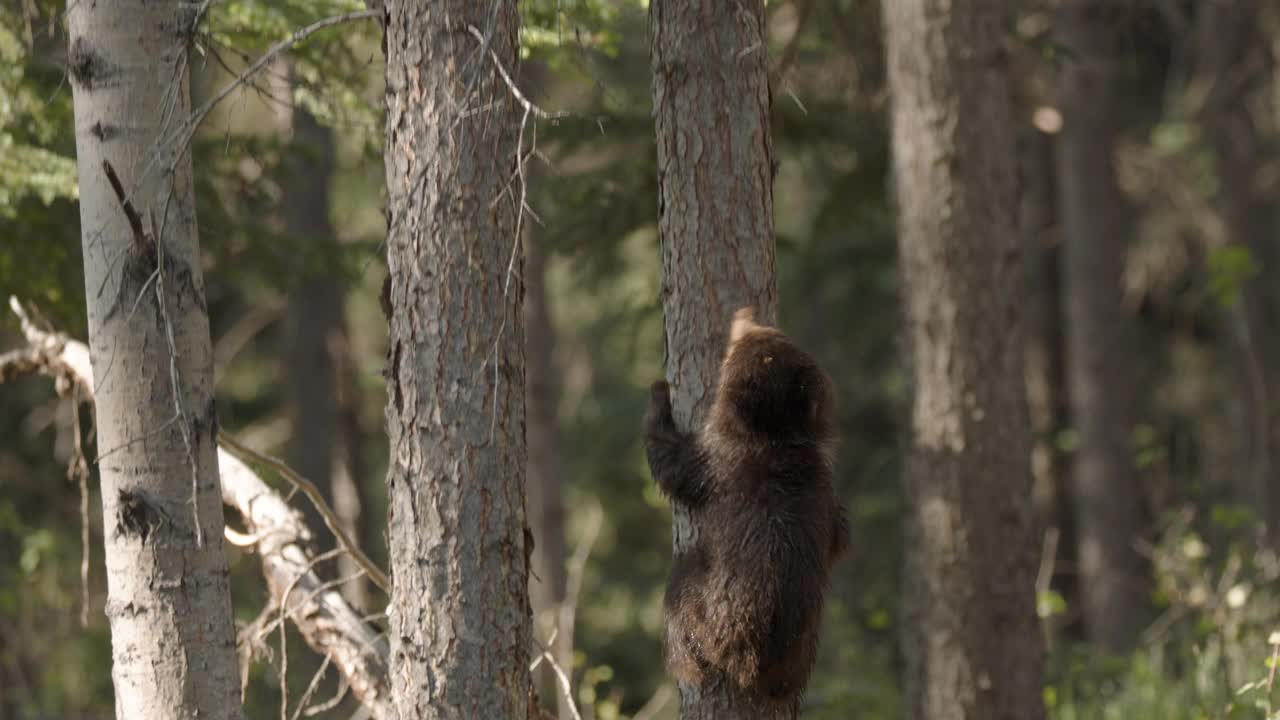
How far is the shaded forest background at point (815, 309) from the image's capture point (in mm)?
7332

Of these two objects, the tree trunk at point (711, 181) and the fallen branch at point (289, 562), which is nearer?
the tree trunk at point (711, 181)

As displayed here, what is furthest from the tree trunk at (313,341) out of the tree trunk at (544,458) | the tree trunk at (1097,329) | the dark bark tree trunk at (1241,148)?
the dark bark tree trunk at (1241,148)

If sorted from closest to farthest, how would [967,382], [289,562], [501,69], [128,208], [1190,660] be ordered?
[501,69] < [128,208] < [289,562] < [967,382] < [1190,660]

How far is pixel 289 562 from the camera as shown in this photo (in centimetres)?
594

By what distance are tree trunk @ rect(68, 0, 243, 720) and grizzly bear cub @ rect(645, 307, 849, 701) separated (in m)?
1.72

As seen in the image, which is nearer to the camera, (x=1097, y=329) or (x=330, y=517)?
(x=330, y=517)

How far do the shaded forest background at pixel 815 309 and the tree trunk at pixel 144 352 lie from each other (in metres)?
0.36

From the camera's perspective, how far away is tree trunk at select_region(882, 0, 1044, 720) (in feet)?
24.8

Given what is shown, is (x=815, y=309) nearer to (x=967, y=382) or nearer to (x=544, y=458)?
(x=544, y=458)

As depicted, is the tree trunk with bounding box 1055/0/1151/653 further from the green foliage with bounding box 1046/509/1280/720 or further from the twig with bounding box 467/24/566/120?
the twig with bounding box 467/24/566/120

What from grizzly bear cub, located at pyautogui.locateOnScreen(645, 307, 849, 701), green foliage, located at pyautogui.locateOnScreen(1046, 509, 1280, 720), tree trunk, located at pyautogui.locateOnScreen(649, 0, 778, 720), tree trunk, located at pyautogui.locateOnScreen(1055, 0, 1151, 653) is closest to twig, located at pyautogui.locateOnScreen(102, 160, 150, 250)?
tree trunk, located at pyautogui.locateOnScreen(649, 0, 778, 720)

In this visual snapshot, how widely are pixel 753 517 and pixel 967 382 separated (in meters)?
3.13

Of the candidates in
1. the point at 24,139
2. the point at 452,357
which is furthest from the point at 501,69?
the point at 24,139

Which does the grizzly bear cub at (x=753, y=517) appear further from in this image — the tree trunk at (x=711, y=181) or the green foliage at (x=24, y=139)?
the green foliage at (x=24, y=139)
